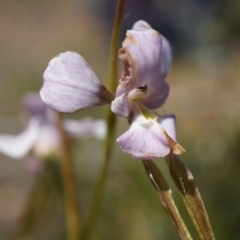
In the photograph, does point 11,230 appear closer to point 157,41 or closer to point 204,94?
point 157,41

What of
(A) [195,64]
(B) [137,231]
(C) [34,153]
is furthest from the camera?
(A) [195,64]

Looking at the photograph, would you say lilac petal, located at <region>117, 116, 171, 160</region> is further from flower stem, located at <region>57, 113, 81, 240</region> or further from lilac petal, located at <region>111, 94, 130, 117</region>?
flower stem, located at <region>57, 113, 81, 240</region>

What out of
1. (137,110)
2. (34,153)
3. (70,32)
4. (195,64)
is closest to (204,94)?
(195,64)

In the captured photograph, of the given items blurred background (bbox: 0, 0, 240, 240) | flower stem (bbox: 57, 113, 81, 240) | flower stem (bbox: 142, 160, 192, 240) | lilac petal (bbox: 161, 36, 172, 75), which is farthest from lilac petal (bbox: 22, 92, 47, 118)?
flower stem (bbox: 142, 160, 192, 240)

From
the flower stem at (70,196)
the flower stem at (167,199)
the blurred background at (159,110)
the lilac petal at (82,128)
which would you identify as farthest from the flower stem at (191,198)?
the lilac petal at (82,128)

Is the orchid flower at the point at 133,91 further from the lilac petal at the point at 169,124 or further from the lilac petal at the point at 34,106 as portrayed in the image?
the lilac petal at the point at 34,106

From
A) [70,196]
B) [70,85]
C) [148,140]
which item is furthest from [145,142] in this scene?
[70,196]

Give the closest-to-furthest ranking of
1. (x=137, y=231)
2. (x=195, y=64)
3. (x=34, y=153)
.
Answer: (x=34, y=153) < (x=137, y=231) < (x=195, y=64)
